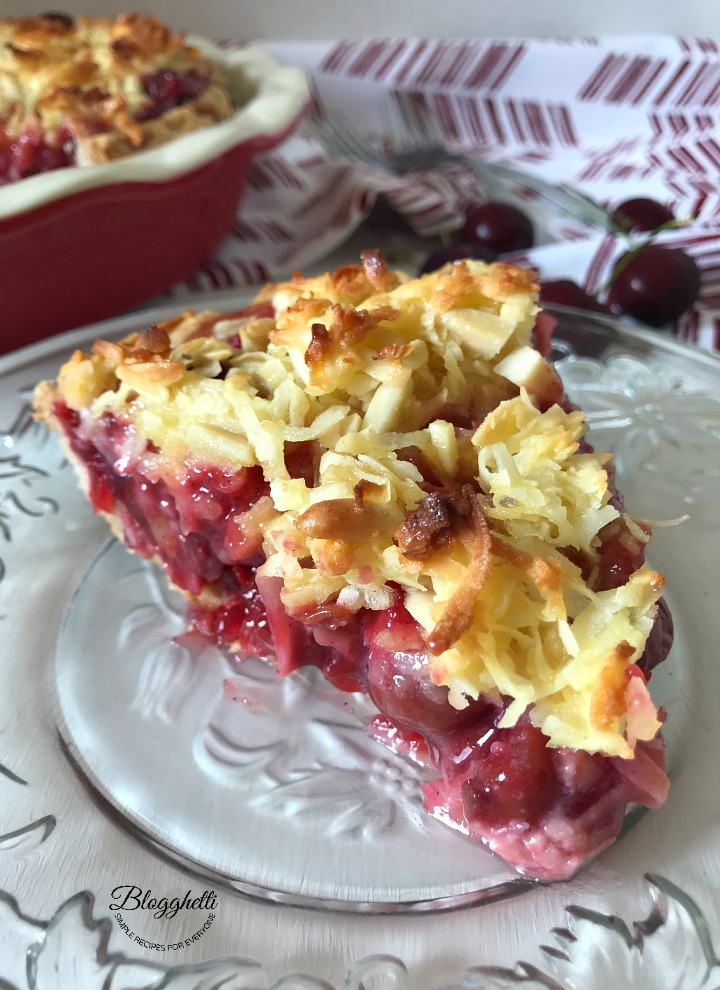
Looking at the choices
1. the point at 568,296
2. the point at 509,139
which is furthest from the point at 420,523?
the point at 509,139

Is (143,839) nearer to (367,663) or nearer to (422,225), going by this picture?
(367,663)

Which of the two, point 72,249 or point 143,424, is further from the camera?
point 72,249

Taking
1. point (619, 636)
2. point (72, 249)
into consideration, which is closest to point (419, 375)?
point (619, 636)

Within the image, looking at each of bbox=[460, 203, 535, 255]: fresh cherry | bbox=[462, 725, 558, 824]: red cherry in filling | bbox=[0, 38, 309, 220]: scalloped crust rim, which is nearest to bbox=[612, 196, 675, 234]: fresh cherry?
bbox=[460, 203, 535, 255]: fresh cherry

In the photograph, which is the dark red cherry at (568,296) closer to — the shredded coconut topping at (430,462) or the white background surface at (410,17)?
the shredded coconut topping at (430,462)

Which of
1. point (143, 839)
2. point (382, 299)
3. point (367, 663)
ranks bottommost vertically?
point (143, 839)

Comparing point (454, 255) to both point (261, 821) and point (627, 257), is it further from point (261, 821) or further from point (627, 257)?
point (261, 821)
